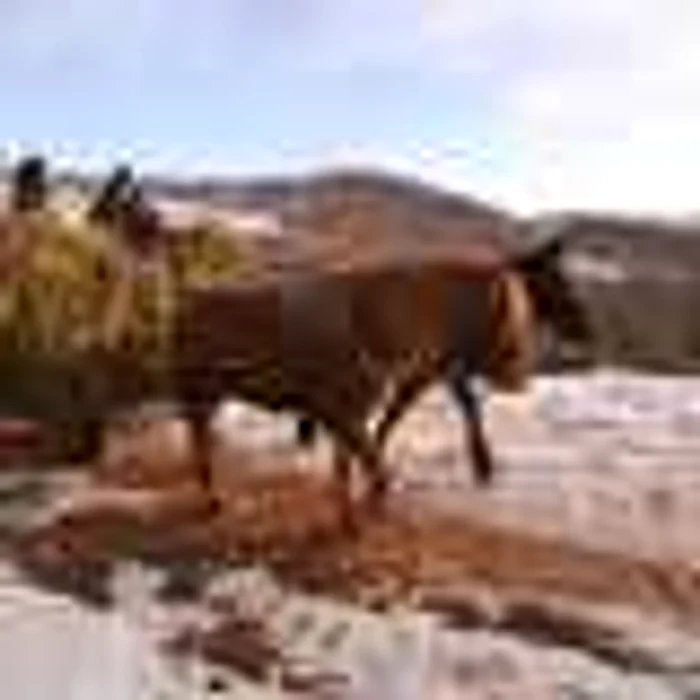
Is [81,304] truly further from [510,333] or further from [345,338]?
[510,333]

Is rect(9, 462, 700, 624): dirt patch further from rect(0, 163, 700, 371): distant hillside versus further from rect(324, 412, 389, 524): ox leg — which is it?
rect(0, 163, 700, 371): distant hillside

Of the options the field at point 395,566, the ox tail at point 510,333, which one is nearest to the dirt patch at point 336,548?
the field at point 395,566

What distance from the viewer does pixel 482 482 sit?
1282mm

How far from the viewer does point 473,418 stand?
51.1 inches

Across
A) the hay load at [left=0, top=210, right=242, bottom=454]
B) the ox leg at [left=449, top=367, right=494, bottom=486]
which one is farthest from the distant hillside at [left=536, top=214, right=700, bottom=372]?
the hay load at [left=0, top=210, right=242, bottom=454]

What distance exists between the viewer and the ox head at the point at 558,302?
1220mm

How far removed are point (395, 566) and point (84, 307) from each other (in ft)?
0.93

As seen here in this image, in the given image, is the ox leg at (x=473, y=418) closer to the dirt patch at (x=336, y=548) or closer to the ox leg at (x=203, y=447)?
the dirt patch at (x=336, y=548)

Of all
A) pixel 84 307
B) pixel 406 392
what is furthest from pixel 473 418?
pixel 84 307

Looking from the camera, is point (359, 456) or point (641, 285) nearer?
point (641, 285)

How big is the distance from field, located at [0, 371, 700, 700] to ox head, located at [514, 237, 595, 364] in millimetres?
24

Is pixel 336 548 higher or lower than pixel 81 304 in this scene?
lower

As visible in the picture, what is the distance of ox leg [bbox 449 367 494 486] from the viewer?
1.29 metres

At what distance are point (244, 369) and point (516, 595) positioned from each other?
28 centimetres
